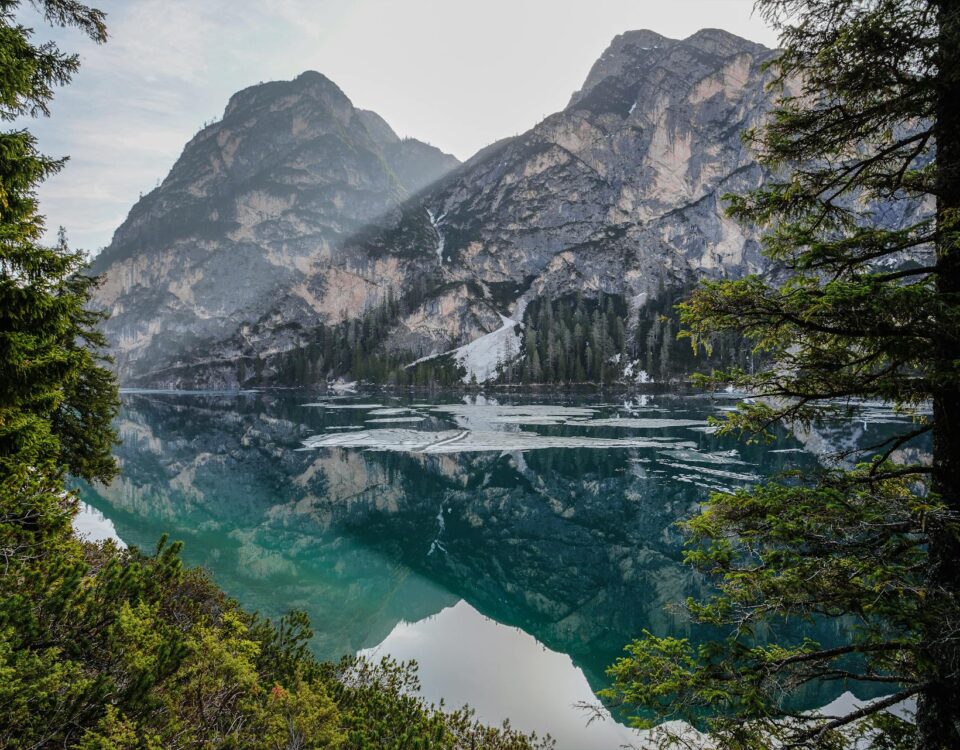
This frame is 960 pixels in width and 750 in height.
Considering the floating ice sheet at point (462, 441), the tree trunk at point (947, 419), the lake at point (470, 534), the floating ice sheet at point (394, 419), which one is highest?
the tree trunk at point (947, 419)

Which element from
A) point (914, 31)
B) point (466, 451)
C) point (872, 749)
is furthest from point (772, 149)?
point (466, 451)

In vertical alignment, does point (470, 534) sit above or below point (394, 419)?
below

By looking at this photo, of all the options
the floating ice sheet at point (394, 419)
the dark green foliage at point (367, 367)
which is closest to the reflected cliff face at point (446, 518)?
the floating ice sheet at point (394, 419)

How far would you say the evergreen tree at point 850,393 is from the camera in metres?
4.55

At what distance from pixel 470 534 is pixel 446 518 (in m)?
2.94

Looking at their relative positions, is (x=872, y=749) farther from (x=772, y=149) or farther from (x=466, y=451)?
(x=466, y=451)

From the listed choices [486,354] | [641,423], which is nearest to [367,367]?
[486,354]

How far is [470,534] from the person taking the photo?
2856cm

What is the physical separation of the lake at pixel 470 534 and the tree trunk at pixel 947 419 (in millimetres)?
2709

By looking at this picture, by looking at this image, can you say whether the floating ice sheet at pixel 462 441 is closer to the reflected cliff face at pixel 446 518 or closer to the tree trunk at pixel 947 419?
the reflected cliff face at pixel 446 518

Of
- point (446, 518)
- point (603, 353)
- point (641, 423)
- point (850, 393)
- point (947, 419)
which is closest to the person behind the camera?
point (947, 419)

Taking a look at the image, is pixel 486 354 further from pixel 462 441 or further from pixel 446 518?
pixel 446 518

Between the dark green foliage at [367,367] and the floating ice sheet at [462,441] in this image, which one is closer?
the floating ice sheet at [462,441]

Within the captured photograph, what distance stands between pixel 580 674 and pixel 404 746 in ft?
33.3
